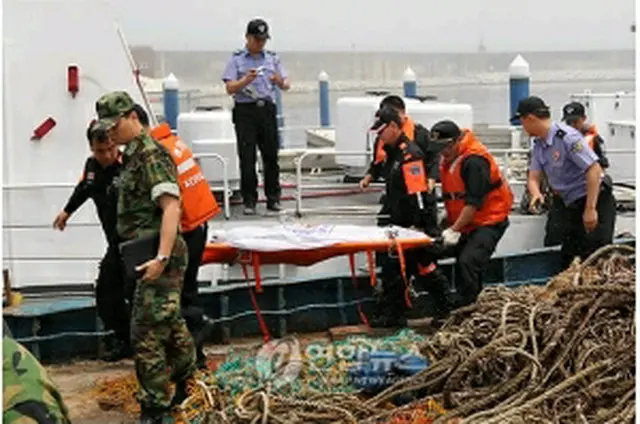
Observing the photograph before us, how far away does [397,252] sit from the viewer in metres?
7.34

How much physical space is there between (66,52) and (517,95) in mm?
10229

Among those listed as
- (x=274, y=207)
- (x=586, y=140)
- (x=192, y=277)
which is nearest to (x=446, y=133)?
(x=586, y=140)

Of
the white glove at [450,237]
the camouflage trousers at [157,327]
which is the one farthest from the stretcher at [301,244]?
the camouflage trousers at [157,327]

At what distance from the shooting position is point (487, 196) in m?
7.23

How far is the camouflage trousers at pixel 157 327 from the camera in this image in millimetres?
5387

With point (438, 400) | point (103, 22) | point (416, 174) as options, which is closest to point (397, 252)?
point (416, 174)

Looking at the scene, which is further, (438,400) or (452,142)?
(452,142)

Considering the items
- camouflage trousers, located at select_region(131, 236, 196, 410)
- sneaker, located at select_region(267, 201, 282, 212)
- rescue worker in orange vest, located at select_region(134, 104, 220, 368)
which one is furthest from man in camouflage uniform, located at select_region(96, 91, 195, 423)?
sneaker, located at select_region(267, 201, 282, 212)

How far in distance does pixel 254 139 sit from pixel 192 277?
10.3 feet

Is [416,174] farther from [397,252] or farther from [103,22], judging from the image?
[103,22]

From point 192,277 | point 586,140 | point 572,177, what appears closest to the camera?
point 192,277

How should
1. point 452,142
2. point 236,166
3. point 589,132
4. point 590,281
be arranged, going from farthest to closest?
point 236,166, point 589,132, point 452,142, point 590,281

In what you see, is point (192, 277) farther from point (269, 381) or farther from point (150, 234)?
point (150, 234)

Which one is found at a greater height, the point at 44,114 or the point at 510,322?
the point at 44,114
